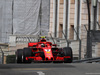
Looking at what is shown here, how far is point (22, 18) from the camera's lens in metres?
46.8

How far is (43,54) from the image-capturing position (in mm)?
19922

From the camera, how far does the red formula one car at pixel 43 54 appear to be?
1920 centimetres

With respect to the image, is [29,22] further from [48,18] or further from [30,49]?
[30,49]

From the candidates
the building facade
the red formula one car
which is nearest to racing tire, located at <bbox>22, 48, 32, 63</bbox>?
the red formula one car

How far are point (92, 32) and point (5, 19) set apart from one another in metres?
22.6

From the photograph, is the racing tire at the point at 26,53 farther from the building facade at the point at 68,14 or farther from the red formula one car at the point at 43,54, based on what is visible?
the building facade at the point at 68,14

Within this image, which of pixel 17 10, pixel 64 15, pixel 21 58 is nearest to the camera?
pixel 21 58

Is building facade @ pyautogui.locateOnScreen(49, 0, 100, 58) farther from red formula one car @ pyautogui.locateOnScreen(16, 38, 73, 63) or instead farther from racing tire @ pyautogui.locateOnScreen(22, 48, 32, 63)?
racing tire @ pyautogui.locateOnScreen(22, 48, 32, 63)

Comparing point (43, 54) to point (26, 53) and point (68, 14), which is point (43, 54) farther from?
point (68, 14)

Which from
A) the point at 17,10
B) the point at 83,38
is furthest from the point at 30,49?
the point at 17,10

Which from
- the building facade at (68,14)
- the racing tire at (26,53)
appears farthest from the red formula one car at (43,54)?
the building facade at (68,14)

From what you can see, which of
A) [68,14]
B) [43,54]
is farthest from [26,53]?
[68,14]

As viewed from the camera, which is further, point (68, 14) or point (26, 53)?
point (68, 14)

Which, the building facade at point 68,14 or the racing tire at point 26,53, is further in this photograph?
the building facade at point 68,14
